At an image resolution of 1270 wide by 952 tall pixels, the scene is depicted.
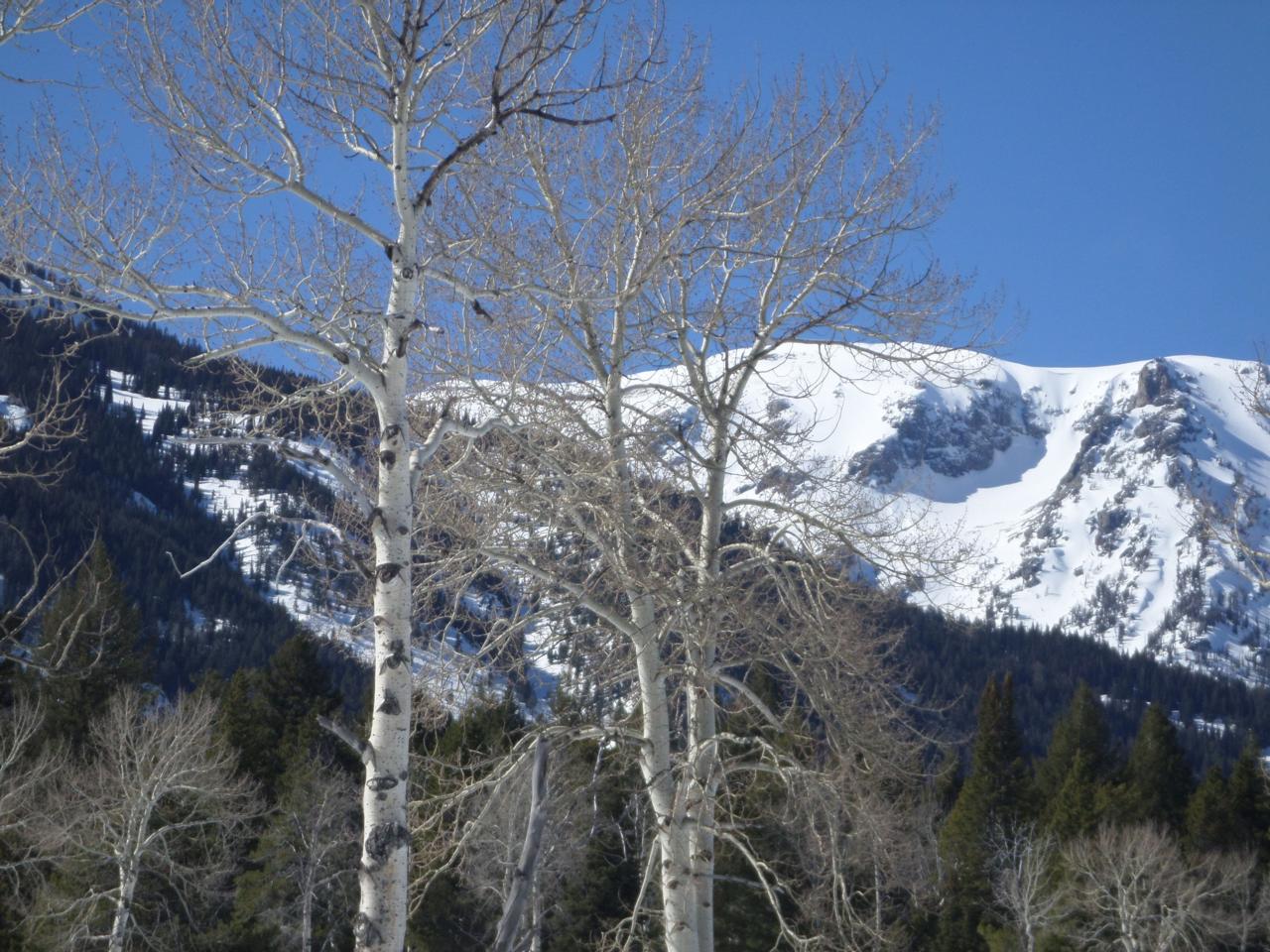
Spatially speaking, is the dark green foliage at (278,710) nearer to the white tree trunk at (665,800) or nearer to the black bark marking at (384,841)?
the white tree trunk at (665,800)

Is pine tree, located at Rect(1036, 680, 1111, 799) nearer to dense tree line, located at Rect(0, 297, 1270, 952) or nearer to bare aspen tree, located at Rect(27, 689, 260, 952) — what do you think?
dense tree line, located at Rect(0, 297, 1270, 952)

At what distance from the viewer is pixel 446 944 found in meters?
28.0

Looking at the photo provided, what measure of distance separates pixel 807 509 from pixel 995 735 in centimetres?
3763

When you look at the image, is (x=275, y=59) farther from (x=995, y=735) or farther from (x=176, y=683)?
(x=176, y=683)

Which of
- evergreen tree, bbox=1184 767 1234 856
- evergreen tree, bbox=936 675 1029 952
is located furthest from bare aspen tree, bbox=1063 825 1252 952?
evergreen tree, bbox=936 675 1029 952

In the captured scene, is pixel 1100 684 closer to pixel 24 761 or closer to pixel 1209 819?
pixel 1209 819

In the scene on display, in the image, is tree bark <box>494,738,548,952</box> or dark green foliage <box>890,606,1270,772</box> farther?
dark green foliage <box>890,606,1270,772</box>

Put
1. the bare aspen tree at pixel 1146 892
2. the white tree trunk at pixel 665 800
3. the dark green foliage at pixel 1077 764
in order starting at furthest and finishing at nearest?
the dark green foliage at pixel 1077 764 → the bare aspen tree at pixel 1146 892 → the white tree trunk at pixel 665 800

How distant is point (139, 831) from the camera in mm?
23828

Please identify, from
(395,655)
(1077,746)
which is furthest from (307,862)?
(1077,746)

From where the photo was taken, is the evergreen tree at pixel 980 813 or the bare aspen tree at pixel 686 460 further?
the evergreen tree at pixel 980 813

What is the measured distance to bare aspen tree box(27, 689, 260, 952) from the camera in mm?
23484

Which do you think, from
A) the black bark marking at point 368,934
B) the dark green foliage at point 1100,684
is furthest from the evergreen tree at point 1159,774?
the dark green foliage at point 1100,684

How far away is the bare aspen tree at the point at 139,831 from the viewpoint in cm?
2348
